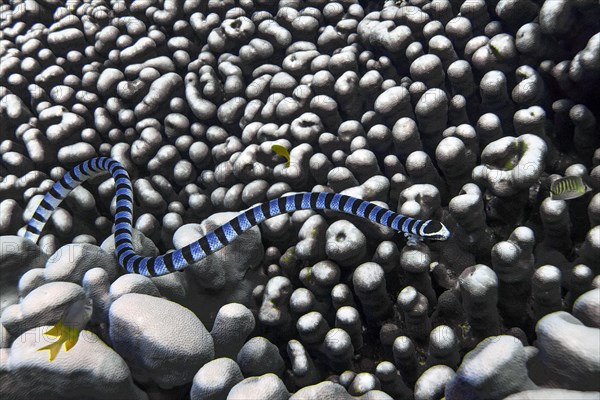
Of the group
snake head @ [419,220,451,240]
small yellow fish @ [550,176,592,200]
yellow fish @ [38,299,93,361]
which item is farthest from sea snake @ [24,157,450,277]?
yellow fish @ [38,299,93,361]

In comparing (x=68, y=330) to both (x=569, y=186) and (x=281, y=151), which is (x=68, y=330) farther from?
(x=569, y=186)

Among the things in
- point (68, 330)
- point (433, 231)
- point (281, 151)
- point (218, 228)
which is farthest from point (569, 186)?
point (68, 330)

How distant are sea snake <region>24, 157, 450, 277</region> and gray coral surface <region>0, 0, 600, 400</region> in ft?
0.20

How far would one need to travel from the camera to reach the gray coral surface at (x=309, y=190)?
1.69 meters

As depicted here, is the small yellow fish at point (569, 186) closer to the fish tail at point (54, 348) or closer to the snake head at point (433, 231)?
the snake head at point (433, 231)

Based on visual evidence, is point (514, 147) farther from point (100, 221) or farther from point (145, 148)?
point (100, 221)

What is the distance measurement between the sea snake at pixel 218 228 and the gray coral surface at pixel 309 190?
0.20 ft

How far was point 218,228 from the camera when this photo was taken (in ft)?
8.53

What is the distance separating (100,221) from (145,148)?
0.64 metres

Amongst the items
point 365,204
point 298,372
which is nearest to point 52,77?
point 365,204

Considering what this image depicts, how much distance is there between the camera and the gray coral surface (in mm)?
1689

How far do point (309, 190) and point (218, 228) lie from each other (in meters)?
0.71

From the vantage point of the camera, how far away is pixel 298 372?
2102mm

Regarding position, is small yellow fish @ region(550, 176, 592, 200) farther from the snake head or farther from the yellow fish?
the yellow fish
